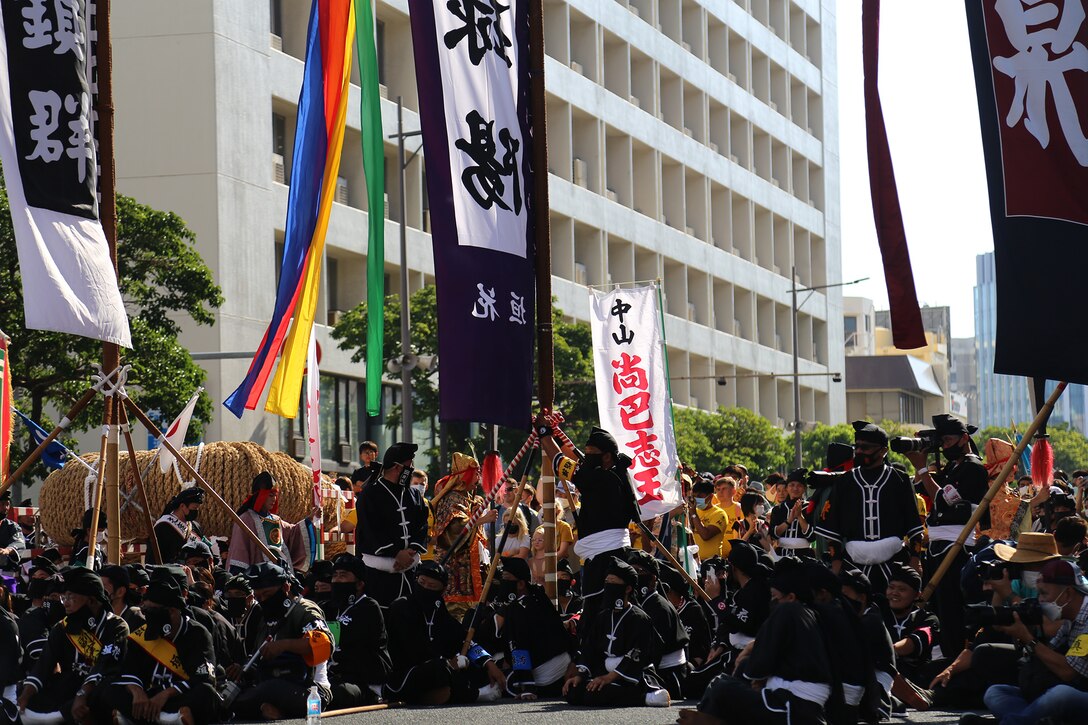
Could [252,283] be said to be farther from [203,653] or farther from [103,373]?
[203,653]

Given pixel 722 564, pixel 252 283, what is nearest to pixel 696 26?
pixel 252 283

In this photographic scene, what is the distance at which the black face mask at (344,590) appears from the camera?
12.3 meters

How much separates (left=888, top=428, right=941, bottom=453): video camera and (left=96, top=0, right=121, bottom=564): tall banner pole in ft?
18.9

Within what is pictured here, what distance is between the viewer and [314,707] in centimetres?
976

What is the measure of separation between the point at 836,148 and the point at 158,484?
1932 inches

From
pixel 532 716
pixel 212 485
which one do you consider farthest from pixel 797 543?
pixel 212 485

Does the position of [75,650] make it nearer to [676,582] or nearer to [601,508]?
[601,508]

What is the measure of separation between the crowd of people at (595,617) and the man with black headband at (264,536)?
0.03m

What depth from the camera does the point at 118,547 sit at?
489 inches

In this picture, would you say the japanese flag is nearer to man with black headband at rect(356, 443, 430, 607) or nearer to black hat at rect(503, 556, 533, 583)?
man with black headband at rect(356, 443, 430, 607)

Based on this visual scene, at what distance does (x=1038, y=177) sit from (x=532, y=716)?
15.3ft

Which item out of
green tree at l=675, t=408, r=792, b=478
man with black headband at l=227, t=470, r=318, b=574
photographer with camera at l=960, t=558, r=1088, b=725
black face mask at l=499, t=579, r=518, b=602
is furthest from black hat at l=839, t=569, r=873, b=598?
green tree at l=675, t=408, r=792, b=478

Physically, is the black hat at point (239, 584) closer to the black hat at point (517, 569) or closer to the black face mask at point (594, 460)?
the black hat at point (517, 569)

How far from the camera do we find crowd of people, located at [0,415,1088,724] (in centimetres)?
946
